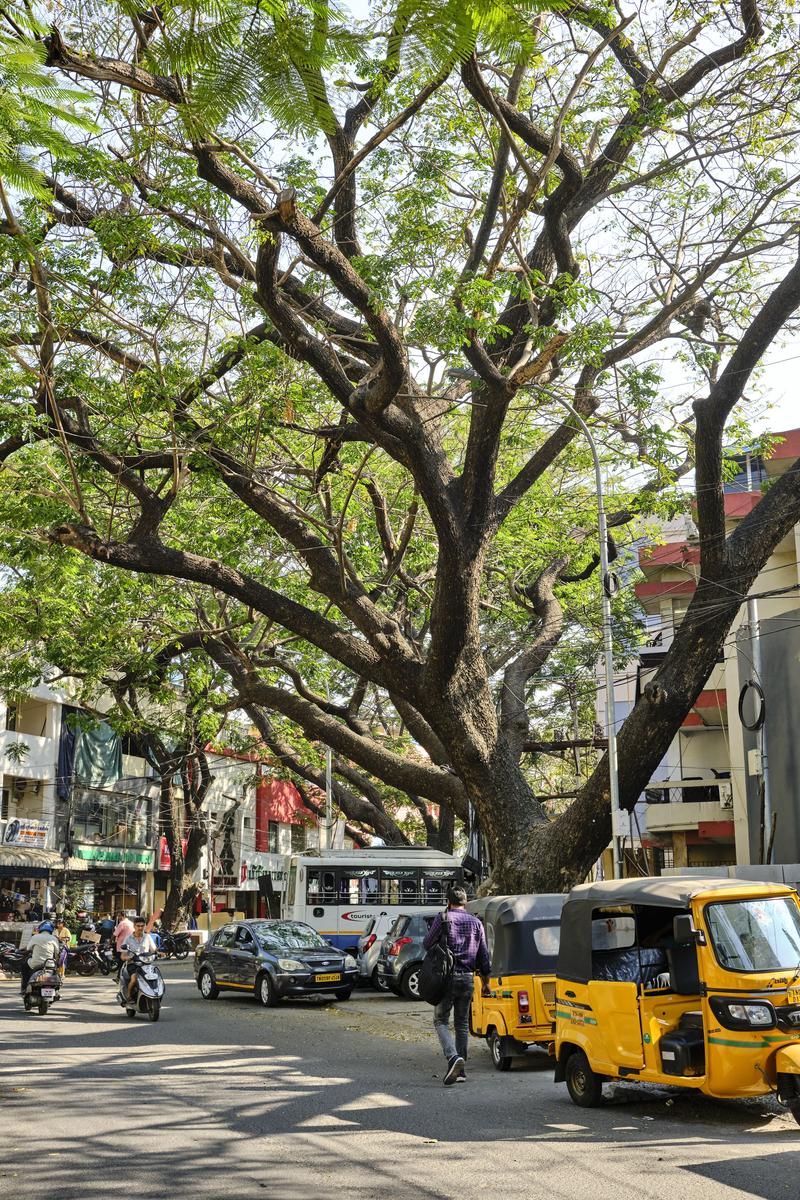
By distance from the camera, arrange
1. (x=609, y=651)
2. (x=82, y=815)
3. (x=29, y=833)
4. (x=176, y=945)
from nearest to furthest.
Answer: (x=609, y=651)
(x=176, y=945)
(x=29, y=833)
(x=82, y=815)

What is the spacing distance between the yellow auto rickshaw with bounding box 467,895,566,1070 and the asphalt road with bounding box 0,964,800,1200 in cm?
36

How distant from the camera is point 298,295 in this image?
15.1 meters

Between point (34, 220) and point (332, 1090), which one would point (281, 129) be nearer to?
point (332, 1090)

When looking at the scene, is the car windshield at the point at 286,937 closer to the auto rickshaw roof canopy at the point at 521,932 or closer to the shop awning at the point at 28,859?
the auto rickshaw roof canopy at the point at 521,932

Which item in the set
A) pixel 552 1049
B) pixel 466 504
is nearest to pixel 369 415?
pixel 466 504

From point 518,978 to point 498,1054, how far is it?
726mm

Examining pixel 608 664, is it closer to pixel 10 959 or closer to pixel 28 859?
pixel 10 959

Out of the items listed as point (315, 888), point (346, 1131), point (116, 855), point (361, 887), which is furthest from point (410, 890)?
point (116, 855)

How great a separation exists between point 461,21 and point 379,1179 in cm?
588

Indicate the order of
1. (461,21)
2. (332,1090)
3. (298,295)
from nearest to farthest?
1. (461,21)
2. (332,1090)
3. (298,295)

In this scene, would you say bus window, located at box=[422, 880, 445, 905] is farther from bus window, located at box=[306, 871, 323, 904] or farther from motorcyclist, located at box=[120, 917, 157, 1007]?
motorcyclist, located at box=[120, 917, 157, 1007]

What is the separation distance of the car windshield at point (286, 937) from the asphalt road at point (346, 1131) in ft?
19.8

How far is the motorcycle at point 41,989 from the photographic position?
16453 mm

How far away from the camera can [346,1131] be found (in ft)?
25.7
